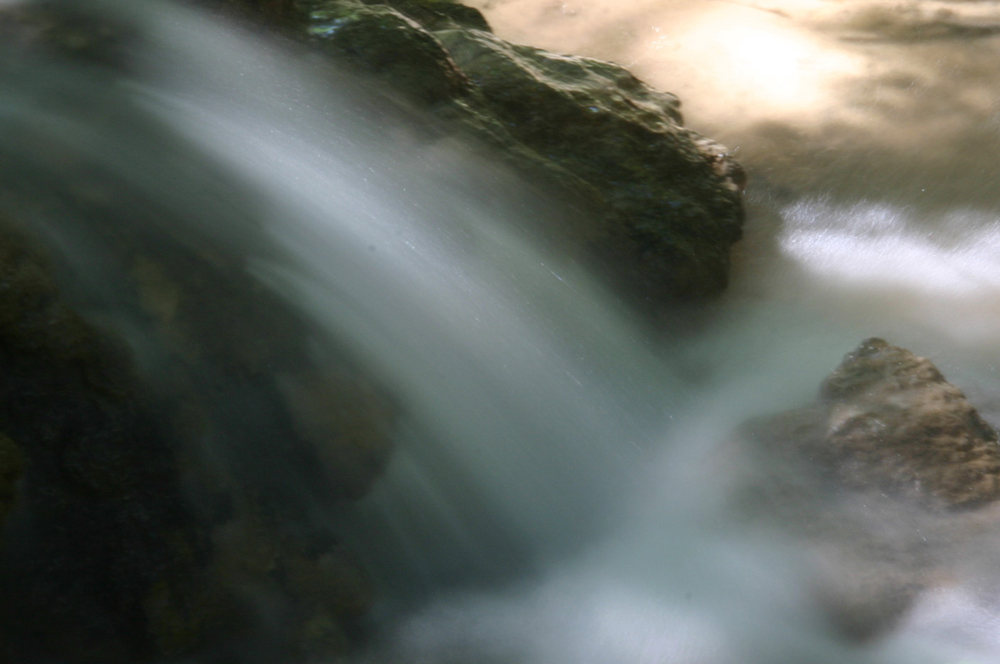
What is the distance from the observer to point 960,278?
317cm

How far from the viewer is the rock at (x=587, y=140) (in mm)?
2992

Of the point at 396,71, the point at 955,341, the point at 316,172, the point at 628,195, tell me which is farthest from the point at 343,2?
the point at 955,341

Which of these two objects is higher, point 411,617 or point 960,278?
point 960,278

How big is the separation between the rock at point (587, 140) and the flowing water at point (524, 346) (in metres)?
0.13

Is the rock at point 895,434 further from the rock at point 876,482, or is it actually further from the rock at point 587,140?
the rock at point 587,140

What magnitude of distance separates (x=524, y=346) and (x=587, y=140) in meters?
1.02

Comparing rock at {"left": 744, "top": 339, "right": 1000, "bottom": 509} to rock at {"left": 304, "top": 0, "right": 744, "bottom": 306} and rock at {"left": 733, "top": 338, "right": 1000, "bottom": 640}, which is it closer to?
rock at {"left": 733, "top": 338, "right": 1000, "bottom": 640}

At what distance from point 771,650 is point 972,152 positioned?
2604 millimetres

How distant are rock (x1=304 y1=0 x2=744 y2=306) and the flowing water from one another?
13 centimetres

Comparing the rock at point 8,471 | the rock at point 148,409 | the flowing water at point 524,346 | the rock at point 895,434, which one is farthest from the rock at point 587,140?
the rock at point 8,471

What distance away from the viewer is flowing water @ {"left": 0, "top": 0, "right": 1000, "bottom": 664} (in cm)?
225

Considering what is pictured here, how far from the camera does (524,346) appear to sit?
8.59 feet

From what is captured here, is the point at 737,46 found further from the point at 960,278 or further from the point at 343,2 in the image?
the point at 343,2

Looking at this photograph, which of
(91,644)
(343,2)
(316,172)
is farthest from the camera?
(343,2)
